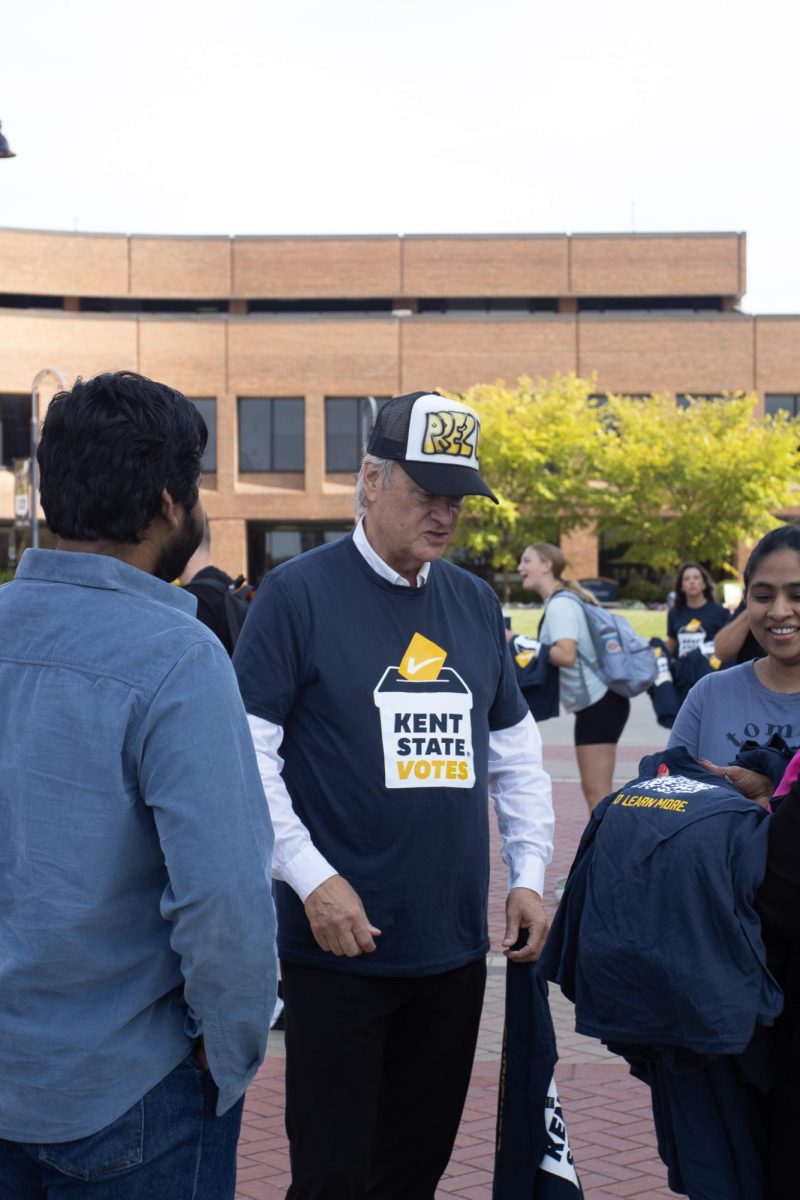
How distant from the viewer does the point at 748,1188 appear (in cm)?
271

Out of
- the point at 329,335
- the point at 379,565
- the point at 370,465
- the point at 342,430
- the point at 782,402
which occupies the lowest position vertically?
the point at 379,565

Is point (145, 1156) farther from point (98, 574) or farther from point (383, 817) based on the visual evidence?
point (383, 817)

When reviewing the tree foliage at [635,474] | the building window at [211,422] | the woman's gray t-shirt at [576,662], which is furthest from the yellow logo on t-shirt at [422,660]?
the building window at [211,422]

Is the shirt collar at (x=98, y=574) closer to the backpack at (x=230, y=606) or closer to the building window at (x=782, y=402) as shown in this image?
the backpack at (x=230, y=606)

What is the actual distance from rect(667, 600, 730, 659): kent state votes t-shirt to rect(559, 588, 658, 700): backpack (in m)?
2.35

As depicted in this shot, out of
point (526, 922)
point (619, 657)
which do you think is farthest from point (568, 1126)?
point (619, 657)

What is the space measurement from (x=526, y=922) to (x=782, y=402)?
178 ft

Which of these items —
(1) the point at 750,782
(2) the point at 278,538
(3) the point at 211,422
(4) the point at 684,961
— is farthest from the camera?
(3) the point at 211,422

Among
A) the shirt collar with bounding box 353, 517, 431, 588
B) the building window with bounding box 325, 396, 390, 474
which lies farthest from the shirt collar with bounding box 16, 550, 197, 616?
the building window with bounding box 325, 396, 390, 474

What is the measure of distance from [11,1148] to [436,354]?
2066 inches

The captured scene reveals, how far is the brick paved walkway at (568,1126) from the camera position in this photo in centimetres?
466

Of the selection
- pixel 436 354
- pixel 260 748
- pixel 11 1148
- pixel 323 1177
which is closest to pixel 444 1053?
pixel 323 1177

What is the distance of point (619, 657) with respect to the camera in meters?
8.85

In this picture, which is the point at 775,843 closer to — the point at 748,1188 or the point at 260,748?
the point at 748,1188
